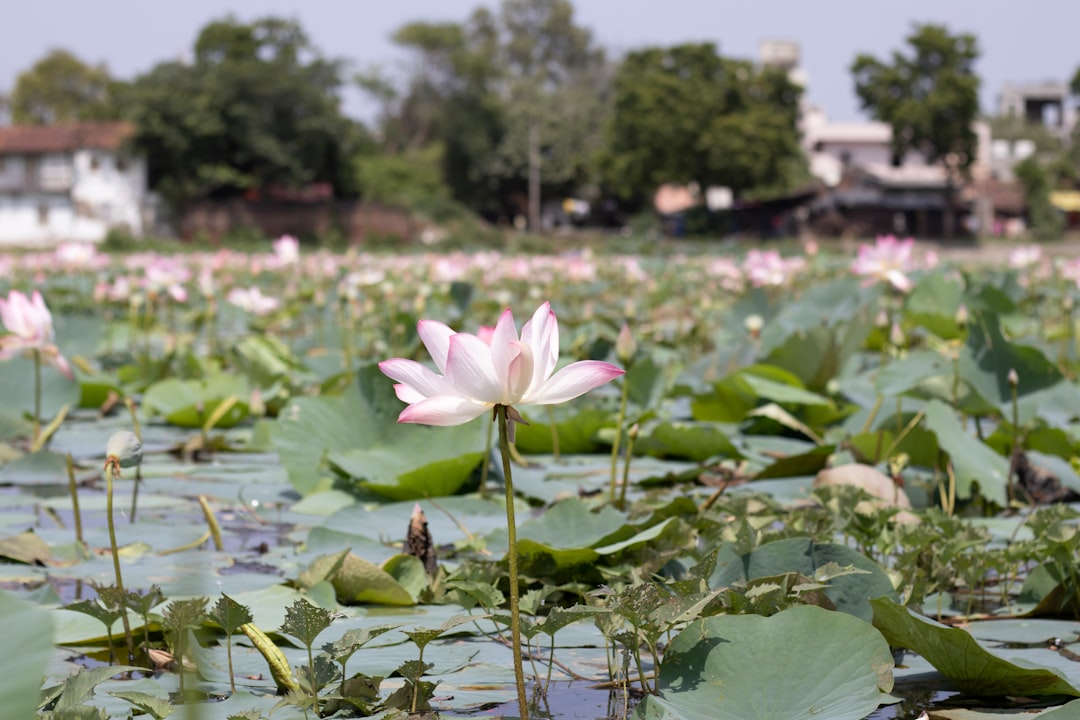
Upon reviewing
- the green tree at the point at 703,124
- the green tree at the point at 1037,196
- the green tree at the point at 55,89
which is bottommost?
the green tree at the point at 1037,196

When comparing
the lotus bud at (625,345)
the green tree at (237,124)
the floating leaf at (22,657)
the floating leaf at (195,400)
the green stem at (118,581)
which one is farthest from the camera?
the green tree at (237,124)

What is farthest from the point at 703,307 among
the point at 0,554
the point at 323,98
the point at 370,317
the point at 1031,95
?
the point at 1031,95

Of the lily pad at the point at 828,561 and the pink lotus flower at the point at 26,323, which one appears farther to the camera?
the pink lotus flower at the point at 26,323

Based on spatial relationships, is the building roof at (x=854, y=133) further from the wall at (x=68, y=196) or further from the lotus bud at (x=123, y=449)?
the lotus bud at (x=123, y=449)

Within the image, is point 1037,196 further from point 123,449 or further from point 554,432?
point 123,449

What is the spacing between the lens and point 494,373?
0.91 m

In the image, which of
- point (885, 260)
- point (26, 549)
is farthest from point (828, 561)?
point (885, 260)

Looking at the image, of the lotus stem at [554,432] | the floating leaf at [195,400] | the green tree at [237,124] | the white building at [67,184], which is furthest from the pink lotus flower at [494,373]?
the white building at [67,184]

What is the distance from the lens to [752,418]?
277 centimetres

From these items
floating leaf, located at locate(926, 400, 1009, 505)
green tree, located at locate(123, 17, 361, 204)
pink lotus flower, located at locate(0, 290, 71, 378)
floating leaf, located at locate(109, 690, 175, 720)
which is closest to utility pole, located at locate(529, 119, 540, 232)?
green tree, located at locate(123, 17, 361, 204)

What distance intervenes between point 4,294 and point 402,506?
4.92m

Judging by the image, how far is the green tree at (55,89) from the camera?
48656 mm

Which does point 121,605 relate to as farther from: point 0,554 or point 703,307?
point 703,307

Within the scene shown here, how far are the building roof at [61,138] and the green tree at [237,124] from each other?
8.52 ft
